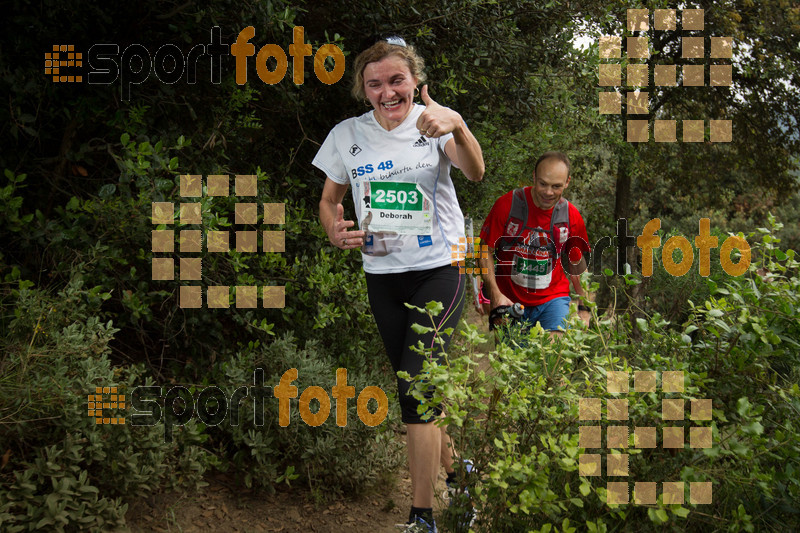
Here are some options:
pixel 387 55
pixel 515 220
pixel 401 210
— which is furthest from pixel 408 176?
pixel 515 220

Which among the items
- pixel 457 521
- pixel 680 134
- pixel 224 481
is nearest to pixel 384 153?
pixel 457 521

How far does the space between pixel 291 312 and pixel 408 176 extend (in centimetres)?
193

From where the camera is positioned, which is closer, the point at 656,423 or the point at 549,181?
the point at 656,423

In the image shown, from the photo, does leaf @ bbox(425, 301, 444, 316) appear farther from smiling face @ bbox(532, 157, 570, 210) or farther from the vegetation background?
smiling face @ bbox(532, 157, 570, 210)

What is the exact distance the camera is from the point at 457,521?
2.97 m

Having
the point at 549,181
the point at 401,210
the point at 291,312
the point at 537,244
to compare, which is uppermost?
the point at 549,181

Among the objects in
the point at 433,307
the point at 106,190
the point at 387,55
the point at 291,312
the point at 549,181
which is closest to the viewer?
the point at 433,307

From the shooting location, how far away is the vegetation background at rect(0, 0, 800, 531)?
2707 millimetres

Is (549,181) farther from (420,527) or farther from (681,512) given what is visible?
(681,512)

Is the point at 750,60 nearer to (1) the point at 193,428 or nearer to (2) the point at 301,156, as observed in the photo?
(2) the point at 301,156

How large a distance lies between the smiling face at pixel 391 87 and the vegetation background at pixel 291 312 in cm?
115

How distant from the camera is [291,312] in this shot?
499cm

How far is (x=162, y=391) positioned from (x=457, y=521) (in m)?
2.07

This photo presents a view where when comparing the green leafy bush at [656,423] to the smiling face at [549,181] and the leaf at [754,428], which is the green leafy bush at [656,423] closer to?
the leaf at [754,428]
